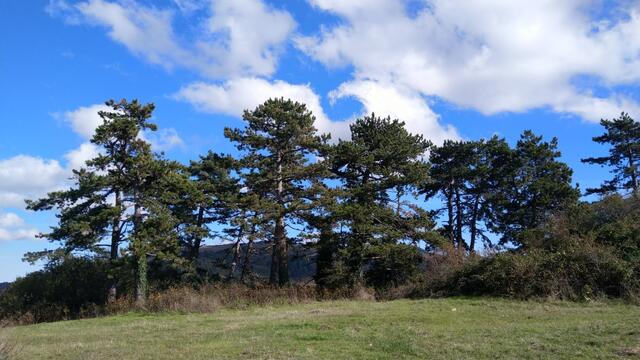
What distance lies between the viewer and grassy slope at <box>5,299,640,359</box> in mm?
9219

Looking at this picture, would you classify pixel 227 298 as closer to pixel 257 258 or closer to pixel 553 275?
pixel 553 275

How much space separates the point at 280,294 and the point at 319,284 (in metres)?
5.33

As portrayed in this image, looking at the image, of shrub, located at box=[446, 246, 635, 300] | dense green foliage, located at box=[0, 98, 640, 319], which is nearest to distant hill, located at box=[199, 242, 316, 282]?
dense green foliage, located at box=[0, 98, 640, 319]

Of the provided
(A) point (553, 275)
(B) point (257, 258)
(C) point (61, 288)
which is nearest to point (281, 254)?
(B) point (257, 258)

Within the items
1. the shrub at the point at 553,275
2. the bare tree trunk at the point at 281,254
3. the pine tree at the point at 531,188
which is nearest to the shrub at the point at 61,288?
the bare tree trunk at the point at 281,254

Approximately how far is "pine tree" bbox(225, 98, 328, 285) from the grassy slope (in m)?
15.9

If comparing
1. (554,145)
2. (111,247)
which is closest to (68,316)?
(111,247)

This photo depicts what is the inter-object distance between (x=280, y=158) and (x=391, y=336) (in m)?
23.2

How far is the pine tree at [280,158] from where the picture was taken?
3253 cm

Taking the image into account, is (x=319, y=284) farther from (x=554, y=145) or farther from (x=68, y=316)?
(x=554, y=145)

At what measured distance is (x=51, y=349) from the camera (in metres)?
11.5

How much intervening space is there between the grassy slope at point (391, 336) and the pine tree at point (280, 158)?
626 inches

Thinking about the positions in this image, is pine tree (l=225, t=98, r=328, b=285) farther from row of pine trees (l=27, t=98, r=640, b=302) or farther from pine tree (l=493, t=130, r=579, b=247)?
pine tree (l=493, t=130, r=579, b=247)

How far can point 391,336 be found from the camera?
11.2 m
